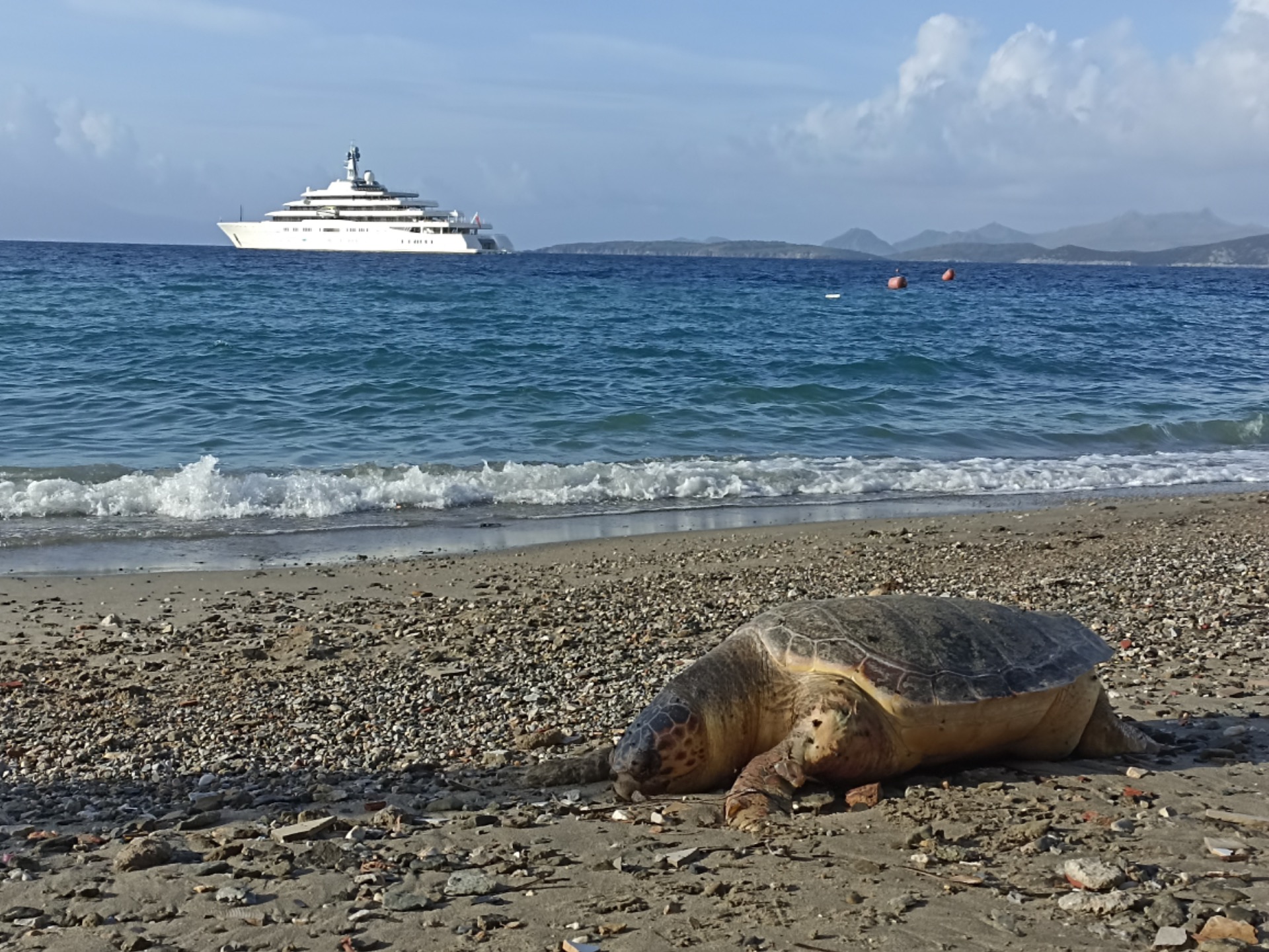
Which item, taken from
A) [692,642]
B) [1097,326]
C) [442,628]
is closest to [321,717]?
[442,628]

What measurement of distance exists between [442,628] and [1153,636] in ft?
14.4

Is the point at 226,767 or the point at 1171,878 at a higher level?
the point at 1171,878

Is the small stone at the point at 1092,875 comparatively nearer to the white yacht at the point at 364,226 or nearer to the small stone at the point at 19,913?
the small stone at the point at 19,913

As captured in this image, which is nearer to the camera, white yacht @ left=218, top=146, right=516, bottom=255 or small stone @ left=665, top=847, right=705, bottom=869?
small stone @ left=665, top=847, right=705, bottom=869

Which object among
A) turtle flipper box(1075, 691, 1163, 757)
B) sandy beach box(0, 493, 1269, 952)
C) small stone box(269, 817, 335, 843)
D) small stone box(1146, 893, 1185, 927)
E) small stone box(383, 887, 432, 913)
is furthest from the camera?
turtle flipper box(1075, 691, 1163, 757)

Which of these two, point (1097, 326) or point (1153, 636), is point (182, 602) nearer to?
point (1153, 636)

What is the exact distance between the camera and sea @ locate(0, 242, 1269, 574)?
461 inches

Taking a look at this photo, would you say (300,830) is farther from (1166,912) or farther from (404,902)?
(1166,912)

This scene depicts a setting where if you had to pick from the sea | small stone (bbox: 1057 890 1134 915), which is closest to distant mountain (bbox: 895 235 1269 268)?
the sea

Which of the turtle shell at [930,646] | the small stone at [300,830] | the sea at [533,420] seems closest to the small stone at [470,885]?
the small stone at [300,830]

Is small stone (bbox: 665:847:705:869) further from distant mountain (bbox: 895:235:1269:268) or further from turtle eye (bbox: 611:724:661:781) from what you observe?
distant mountain (bbox: 895:235:1269:268)

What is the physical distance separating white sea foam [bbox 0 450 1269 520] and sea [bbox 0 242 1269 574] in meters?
0.04

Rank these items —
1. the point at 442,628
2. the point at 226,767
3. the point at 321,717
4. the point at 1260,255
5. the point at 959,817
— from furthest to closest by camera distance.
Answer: the point at 1260,255
the point at 442,628
the point at 321,717
the point at 226,767
the point at 959,817

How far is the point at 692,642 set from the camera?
6.90 meters
